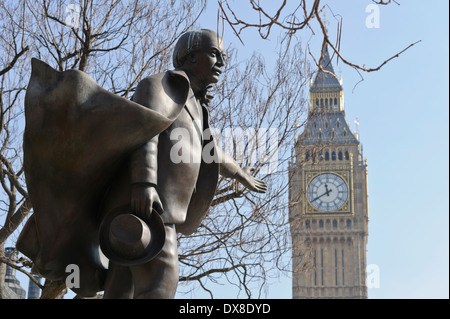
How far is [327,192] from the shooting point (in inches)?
2331

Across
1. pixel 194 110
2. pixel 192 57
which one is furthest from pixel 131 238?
pixel 192 57

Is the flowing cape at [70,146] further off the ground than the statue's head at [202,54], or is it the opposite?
the statue's head at [202,54]

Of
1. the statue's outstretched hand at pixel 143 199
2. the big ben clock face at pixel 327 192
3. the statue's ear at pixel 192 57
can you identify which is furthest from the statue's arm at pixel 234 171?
the big ben clock face at pixel 327 192

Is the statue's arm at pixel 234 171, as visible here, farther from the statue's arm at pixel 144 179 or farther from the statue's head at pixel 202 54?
the statue's arm at pixel 144 179

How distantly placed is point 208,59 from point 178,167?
0.64 metres

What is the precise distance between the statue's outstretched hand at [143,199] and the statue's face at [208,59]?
2.66 ft

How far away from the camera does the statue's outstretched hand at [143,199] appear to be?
3.38m

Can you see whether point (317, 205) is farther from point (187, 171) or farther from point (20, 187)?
point (187, 171)

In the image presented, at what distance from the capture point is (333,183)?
59219 mm

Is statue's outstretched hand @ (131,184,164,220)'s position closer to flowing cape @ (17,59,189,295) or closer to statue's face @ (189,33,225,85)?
flowing cape @ (17,59,189,295)

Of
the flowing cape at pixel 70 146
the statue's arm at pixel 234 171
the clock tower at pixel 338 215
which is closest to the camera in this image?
the flowing cape at pixel 70 146

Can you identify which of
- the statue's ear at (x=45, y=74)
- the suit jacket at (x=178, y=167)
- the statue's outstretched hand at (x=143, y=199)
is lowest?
the statue's outstretched hand at (x=143, y=199)

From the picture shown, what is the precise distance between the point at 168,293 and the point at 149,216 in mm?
379

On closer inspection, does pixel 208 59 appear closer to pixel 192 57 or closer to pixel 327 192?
pixel 192 57
